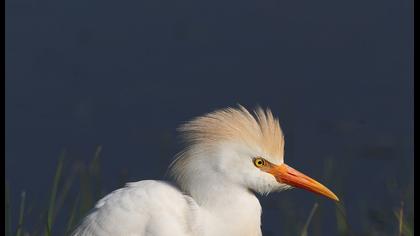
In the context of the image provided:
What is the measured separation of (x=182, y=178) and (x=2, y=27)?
1.99 metres

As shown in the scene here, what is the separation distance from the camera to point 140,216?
13.7ft

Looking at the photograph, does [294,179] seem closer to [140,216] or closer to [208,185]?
[208,185]

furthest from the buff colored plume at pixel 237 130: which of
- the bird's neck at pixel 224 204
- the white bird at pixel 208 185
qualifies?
the bird's neck at pixel 224 204

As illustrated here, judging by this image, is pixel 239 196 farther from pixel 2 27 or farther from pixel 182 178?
pixel 2 27

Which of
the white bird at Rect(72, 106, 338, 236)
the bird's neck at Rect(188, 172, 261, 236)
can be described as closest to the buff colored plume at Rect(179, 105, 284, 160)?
the white bird at Rect(72, 106, 338, 236)

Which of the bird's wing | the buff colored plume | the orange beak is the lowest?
the bird's wing

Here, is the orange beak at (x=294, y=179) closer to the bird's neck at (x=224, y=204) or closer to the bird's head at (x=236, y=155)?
the bird's head at (x=236, y=155)

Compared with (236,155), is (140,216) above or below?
below

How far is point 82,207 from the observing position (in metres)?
4.85

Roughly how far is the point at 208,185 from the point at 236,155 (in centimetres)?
15

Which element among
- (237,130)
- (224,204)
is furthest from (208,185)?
(237,130)

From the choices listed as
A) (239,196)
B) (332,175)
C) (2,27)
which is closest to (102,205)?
(239,196)

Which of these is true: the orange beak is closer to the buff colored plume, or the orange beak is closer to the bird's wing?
the buff colored plume

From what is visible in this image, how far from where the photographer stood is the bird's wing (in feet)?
13.6
